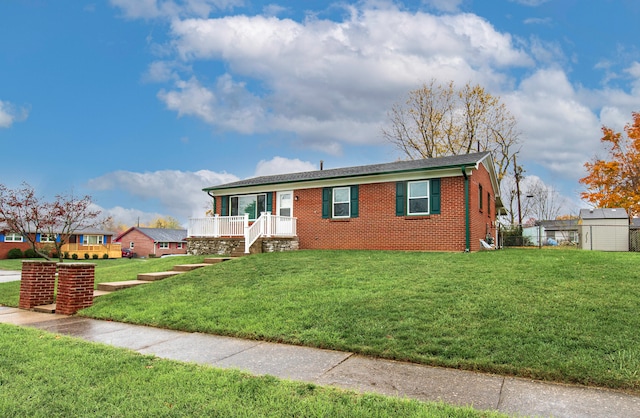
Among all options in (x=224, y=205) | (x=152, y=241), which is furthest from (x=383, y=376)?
(x=152, y=241)

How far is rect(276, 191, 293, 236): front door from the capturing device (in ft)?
54.1

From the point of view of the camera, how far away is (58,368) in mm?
3803

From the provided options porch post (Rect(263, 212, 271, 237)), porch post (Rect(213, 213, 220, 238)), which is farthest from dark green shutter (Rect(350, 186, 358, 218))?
porch post (Rect(213, 213, 220, 238))

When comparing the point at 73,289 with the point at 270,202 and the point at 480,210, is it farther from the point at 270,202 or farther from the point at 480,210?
the point at 480,210

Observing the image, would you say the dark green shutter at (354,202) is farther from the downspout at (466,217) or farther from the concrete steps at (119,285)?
the concrete steps at (119,285)

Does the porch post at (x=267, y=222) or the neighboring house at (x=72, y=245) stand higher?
the porch post at (x=267, y=222)

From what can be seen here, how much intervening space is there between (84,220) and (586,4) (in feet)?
76.4

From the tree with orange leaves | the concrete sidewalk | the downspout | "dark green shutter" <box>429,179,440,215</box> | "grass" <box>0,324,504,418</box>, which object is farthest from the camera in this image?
the tree with orange leaves

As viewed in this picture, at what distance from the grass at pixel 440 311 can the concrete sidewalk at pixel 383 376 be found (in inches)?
10.2

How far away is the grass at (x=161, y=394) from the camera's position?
278 centimetres

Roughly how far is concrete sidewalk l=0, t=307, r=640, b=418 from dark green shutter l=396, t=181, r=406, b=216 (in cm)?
1014

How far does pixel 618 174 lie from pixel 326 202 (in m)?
24.2

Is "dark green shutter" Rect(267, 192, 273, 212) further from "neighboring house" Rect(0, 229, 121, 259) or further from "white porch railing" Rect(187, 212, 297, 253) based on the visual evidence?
"neighboring house" Rect(0, 229, 121, 259)

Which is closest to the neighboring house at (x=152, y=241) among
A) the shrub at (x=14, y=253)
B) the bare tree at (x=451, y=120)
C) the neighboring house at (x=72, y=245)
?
the neighboring house at (x=72, y=245)
